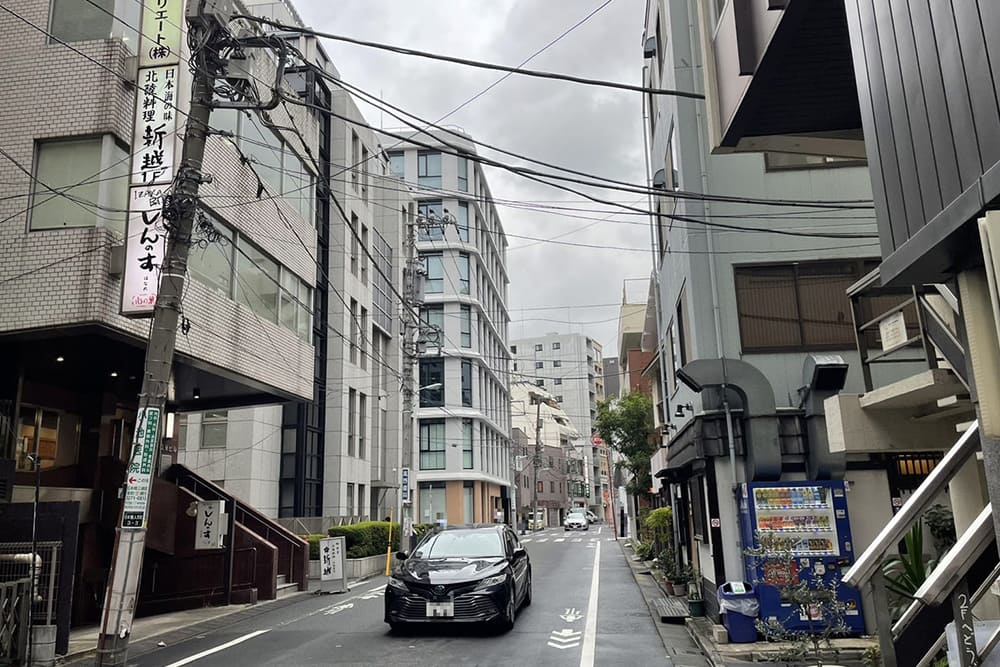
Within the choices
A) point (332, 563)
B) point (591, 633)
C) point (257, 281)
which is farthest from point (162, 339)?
point (332, 563)

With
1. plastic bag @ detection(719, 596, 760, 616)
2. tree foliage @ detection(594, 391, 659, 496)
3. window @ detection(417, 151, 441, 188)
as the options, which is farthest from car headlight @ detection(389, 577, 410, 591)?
window @ detection(417, 151, 441, 188)

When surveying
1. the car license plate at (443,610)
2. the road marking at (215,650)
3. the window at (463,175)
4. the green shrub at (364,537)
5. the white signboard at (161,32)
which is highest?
the window at (463,175)

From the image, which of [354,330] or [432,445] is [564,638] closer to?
[354,330]

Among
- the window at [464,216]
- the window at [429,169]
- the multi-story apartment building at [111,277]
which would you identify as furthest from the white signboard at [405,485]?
the window at [429,169]

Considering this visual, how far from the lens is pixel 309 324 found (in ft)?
64.6

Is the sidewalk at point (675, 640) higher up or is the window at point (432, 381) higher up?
the window at point (432, 381)

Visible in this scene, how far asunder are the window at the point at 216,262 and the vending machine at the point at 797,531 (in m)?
10.2

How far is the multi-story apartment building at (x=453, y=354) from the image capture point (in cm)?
5166

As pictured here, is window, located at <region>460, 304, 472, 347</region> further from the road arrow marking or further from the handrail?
the handrail

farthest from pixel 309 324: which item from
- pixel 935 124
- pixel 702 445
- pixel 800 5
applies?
pixel 935 124

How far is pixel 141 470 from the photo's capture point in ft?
33.6

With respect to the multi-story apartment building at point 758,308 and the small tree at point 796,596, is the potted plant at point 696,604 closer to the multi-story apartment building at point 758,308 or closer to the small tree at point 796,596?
the multi-story apartment building at point 758,308

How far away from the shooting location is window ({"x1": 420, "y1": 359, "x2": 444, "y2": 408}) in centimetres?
5222

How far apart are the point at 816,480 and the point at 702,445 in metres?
1.64
